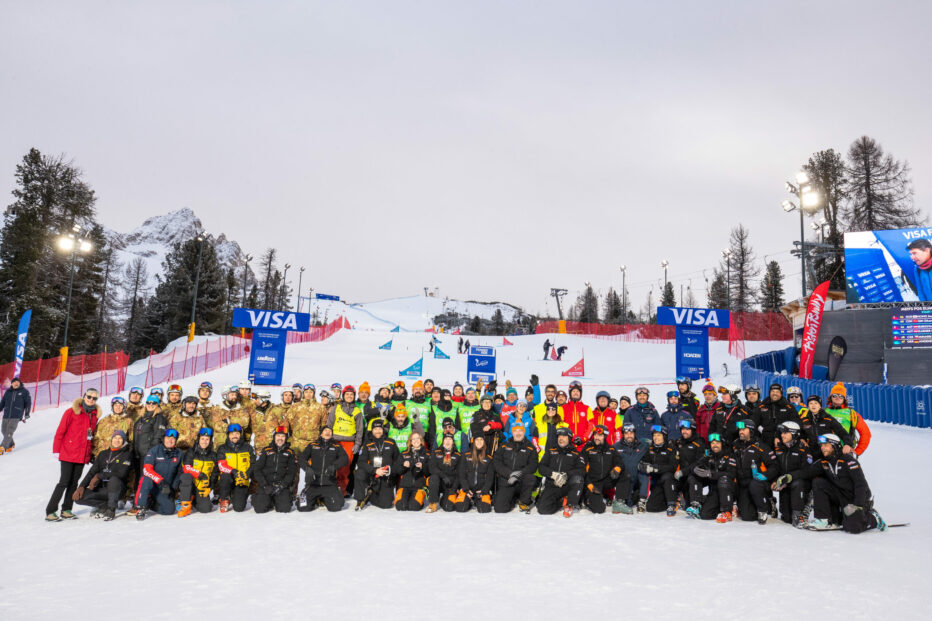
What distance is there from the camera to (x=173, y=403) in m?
8.82

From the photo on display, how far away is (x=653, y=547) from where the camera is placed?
20.5 ft

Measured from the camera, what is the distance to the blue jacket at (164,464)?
782cm

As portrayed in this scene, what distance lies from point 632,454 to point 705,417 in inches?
64.6

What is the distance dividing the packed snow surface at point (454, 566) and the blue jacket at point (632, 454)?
76 cm

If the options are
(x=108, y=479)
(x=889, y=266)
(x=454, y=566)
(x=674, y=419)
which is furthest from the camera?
(x=889, y=266)

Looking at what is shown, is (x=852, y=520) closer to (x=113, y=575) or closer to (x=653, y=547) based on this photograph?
(x=653, y=547)

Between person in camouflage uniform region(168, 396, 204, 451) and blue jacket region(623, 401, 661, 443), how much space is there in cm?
676

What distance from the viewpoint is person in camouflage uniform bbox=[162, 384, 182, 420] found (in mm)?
8625

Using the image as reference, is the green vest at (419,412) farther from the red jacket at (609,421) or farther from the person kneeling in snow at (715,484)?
the person kneeling in snow at (715,484)

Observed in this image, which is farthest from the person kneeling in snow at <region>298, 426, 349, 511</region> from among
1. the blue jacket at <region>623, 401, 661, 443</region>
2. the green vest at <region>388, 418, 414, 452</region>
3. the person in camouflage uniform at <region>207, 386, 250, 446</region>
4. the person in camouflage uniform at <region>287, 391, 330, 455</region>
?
the blue jacket at <region>623, 401, 661, 443</region>

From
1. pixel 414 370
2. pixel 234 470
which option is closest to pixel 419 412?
pixel 234 470

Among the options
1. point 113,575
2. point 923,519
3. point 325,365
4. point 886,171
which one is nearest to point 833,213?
point 886,171

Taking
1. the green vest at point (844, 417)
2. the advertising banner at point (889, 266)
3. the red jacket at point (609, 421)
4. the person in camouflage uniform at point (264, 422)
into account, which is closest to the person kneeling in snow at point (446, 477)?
the red jacket at point (609, 421)

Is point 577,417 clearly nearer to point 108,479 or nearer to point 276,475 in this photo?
point 276,475
